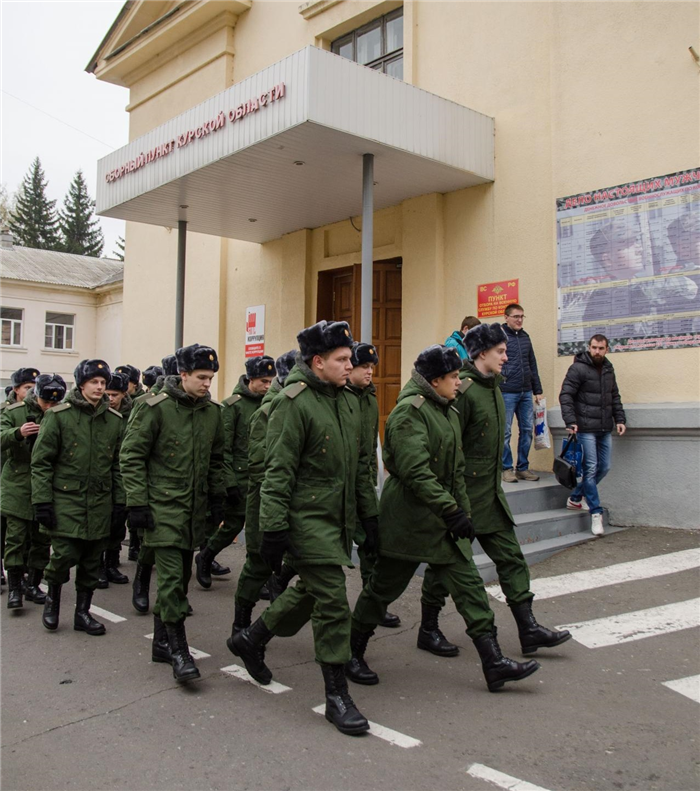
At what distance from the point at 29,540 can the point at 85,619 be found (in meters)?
1.39

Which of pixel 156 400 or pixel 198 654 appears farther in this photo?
pixel 198 654

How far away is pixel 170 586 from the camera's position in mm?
4762

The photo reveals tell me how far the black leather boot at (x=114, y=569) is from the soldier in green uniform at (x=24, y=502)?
2.52ft

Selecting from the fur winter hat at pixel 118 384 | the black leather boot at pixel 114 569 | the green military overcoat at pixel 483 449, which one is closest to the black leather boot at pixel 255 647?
the green military overcoat at pixel 483 449

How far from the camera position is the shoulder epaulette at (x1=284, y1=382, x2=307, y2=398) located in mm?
4188

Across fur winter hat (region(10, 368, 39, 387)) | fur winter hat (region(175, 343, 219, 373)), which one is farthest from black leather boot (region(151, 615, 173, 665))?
fur winter hat (region(10, 368, 39, 387))

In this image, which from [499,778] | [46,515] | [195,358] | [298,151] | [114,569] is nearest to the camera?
[499,778]

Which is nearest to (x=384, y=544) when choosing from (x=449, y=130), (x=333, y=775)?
(x=333, y=775)

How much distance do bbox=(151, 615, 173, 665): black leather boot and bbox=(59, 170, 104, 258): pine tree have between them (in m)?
63.4

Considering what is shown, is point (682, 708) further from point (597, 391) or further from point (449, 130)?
point (449, 130)

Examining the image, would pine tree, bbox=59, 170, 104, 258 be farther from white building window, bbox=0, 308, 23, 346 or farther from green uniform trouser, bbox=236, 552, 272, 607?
green uniform trouser, bbox=236, 552, 272, 607

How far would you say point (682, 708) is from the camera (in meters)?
4.18

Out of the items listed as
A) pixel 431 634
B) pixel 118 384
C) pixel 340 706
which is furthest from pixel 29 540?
pixel 340 706

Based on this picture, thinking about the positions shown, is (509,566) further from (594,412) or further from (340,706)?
(594,412)
